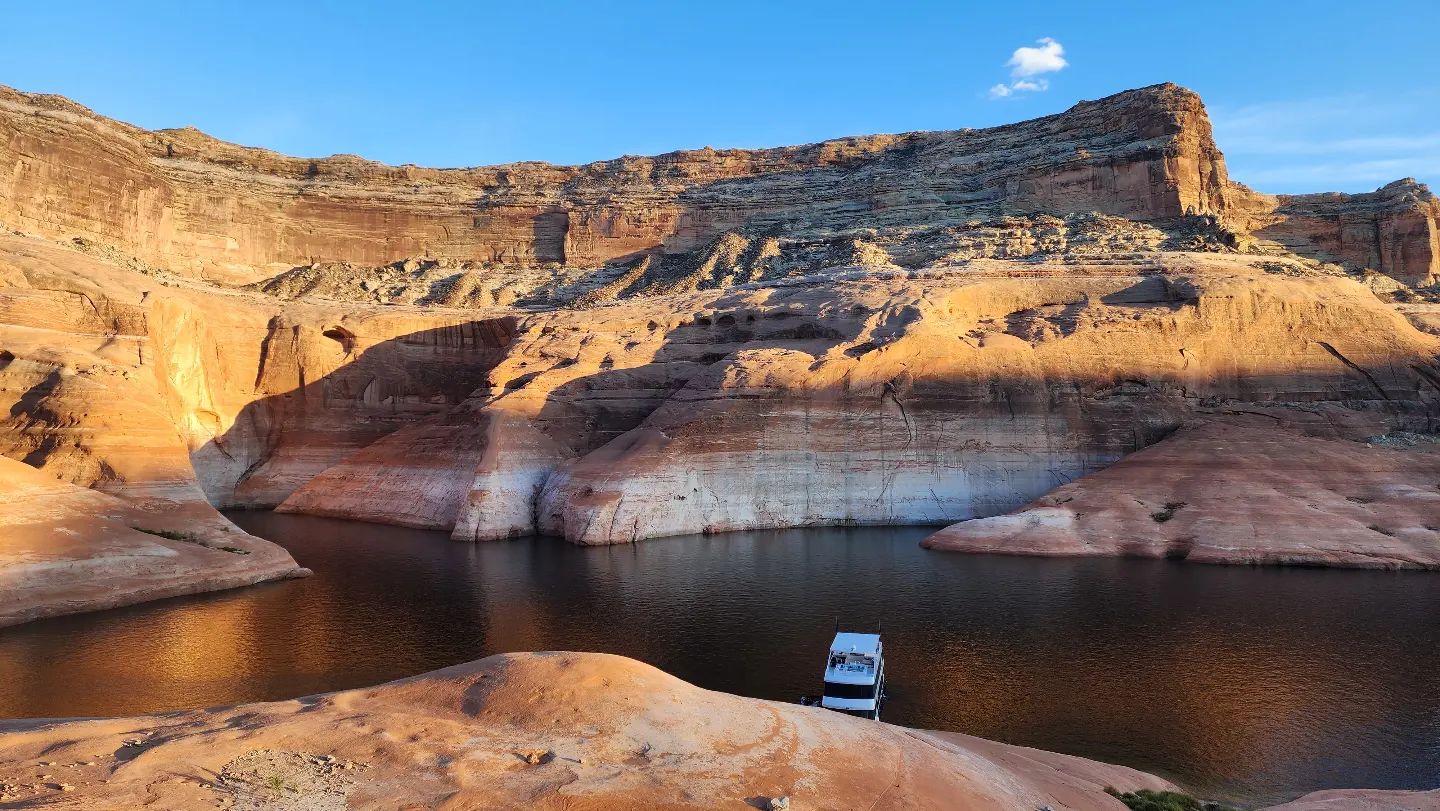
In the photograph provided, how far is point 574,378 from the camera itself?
168 feet

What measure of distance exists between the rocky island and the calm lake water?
9.12ft

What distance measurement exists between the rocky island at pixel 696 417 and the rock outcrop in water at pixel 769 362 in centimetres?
23

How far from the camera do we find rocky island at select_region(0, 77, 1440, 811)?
1179 centimetres

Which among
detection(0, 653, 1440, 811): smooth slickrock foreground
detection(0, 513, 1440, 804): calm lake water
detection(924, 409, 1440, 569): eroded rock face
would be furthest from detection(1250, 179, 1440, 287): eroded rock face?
detection(0, 653, 1440, 811): smooth slickrock foreground

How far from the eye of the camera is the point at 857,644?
1970 cm

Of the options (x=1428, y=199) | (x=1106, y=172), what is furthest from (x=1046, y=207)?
(x=1428, y=199)

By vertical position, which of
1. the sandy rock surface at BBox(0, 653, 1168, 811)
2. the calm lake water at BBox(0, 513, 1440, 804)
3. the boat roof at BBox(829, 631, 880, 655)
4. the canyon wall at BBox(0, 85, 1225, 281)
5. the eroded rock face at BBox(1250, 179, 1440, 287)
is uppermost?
the canyon wall at BBox(0, 85, 1225, 281)

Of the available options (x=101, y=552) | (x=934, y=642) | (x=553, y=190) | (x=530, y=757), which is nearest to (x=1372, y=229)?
(x=934, y=642)

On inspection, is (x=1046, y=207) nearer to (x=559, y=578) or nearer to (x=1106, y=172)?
(x=1106, y=172)

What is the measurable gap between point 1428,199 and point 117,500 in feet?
327

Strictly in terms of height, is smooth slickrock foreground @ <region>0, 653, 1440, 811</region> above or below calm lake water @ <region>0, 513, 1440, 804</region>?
above

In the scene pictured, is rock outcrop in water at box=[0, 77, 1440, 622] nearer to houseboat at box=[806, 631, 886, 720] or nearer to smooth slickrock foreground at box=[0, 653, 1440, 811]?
houseboat at box=[806, 631, 886, 720]

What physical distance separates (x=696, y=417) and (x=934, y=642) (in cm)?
2234

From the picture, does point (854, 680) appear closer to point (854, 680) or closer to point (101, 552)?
point (854, 680)
